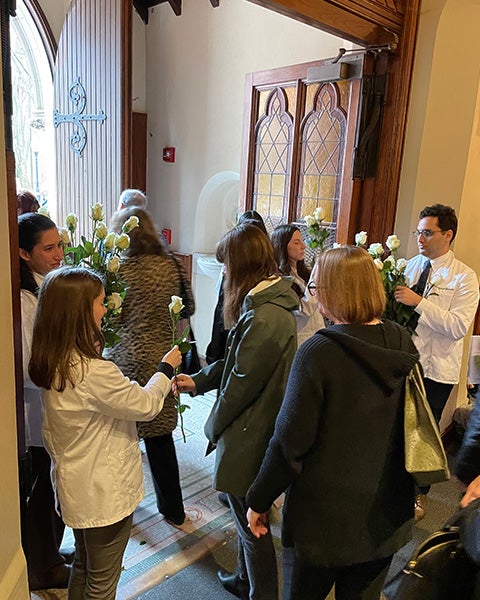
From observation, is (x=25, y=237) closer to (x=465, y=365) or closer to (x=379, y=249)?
(x=379, y=249)

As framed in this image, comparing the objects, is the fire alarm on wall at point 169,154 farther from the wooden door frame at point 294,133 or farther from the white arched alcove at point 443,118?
the white arched alcove at point 443,118

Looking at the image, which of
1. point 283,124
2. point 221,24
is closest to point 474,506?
point 283,124

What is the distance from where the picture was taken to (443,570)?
1021 mm

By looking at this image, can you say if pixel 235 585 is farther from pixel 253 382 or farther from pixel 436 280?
pixel 436 280

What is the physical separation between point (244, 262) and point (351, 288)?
0.52 metres

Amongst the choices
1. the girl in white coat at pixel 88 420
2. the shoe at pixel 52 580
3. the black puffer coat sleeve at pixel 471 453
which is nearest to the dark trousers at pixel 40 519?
the shoe at pixel 52 580

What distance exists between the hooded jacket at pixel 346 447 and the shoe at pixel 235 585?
0.75 m

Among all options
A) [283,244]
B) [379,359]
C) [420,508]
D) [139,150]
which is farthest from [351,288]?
[139,150]

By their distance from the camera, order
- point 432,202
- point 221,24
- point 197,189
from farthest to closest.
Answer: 1. point 197,189
2. point 221,24
3. point 432,202

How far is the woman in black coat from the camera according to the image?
3.75 feet

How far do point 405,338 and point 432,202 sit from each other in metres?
1.81

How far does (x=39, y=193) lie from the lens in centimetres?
468

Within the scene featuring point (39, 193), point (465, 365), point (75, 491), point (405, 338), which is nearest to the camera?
point (405, 338)

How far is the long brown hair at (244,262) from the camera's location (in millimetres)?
1648
